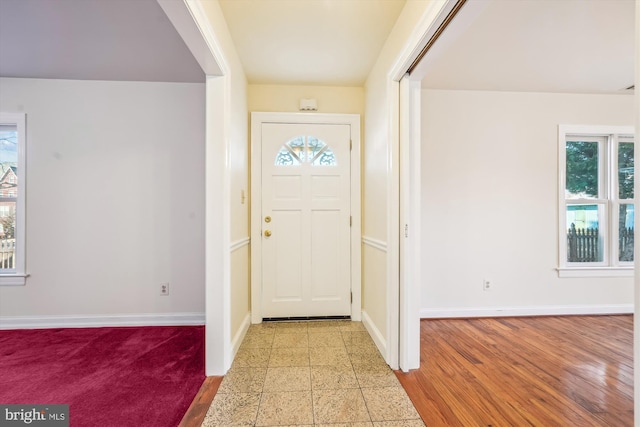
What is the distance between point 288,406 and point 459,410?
3.06ft

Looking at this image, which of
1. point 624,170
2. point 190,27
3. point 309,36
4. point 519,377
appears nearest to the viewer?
point 190,27

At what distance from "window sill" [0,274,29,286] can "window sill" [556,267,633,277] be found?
17.2ft

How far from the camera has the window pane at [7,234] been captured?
2682 millimetres

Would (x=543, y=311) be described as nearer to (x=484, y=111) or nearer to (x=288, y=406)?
(x=484, y=111)

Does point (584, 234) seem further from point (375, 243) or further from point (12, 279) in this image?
point (12, 279)

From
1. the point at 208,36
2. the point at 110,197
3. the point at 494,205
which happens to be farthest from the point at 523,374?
the point at 110,197

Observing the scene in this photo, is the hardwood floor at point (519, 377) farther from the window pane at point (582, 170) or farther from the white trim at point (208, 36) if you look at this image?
the white trim at point (208, 36)

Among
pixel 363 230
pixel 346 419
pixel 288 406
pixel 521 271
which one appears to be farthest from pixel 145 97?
pixel 521 271

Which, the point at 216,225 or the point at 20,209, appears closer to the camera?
the point at 216,225

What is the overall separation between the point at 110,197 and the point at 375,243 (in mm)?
2530

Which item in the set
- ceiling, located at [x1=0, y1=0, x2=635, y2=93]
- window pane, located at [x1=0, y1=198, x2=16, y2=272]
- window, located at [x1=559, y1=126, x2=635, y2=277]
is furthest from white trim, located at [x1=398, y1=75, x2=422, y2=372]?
window pane, located at [x1=0, y1=198, x2=16, y2=272]

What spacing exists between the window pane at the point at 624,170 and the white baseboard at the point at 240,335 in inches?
162

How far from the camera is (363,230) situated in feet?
9.23

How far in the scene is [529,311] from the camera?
2906mm
